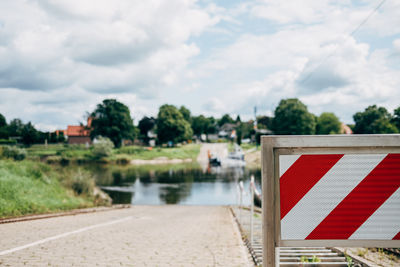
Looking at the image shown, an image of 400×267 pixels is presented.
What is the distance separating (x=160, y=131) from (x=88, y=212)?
74.6m

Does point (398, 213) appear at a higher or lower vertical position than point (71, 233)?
higher

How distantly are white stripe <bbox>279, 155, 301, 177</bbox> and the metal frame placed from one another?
20 mm

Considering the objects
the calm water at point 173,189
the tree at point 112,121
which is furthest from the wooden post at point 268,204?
the tree at point 112,121

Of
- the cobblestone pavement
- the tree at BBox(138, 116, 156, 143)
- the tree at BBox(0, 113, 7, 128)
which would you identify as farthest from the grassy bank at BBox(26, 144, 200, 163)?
the cobblestone pavement

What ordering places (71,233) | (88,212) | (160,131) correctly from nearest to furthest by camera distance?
1. (71,233)
2. (88,212)
3. (160,131)

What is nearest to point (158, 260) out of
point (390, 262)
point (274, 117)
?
point (390, 262)

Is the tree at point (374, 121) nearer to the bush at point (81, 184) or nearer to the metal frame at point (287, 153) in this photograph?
the bush at point (81, 184)

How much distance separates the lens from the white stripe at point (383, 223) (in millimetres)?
2059

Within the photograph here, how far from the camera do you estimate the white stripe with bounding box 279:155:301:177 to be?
212cm

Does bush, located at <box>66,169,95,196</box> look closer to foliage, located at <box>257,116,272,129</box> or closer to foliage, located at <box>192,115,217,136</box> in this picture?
foliage, located at <box>257,116,272,129</box>

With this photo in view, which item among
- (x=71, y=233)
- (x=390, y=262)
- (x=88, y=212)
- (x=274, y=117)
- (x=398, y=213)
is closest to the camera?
(x=398, y=213)

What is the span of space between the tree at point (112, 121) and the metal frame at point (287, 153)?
72.5 metres

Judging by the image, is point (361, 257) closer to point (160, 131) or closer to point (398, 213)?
point (398, 213)

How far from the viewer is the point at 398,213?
2068 mm
